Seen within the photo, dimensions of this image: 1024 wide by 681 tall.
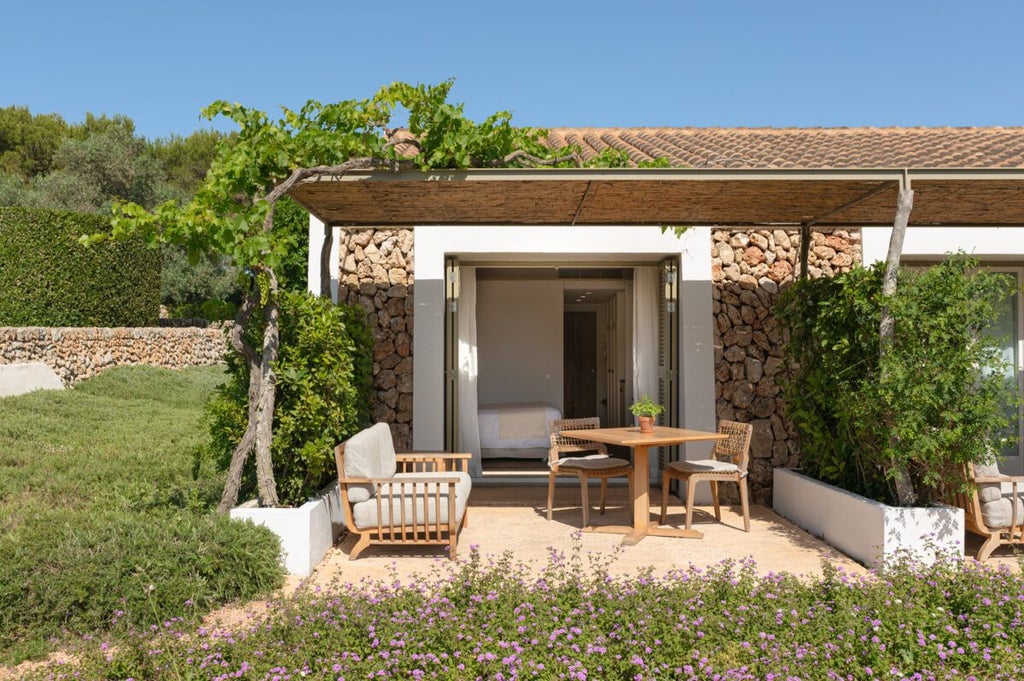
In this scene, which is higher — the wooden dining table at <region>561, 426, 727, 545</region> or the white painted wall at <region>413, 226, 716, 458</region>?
the white painted wall at <region>413, 226, 716, 458</region>

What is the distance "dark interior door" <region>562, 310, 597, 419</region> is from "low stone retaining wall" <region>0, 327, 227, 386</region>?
5682mm

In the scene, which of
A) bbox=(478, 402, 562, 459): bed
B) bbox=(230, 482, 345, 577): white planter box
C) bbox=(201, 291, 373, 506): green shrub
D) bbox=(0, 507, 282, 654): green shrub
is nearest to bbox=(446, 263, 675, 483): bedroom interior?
bbox=(478, 402, 562, 459): bed

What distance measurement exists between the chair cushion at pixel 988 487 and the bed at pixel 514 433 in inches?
191

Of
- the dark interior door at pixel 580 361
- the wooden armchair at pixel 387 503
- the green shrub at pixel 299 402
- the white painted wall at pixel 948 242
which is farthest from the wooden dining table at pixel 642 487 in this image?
the dark interior door at pixel 580 361

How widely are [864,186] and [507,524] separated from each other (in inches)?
140

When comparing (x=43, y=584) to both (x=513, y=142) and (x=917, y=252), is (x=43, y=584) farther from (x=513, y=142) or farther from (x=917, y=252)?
(x=917, y=252)

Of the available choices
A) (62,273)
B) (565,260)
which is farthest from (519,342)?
(62,273)

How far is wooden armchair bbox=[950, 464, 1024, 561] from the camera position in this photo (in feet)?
16.3

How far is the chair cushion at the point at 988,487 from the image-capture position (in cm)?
497

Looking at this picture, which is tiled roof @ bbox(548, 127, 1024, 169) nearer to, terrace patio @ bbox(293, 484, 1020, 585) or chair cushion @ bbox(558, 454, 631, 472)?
chair cushion @ bbox(558, 454, 631, 472)

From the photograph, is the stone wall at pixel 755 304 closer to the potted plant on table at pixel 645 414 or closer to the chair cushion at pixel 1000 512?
the potted plant on table at pixel 645 414

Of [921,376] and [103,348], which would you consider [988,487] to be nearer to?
[921,376]

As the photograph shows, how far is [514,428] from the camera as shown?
9.20m

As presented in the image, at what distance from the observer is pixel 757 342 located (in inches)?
287
